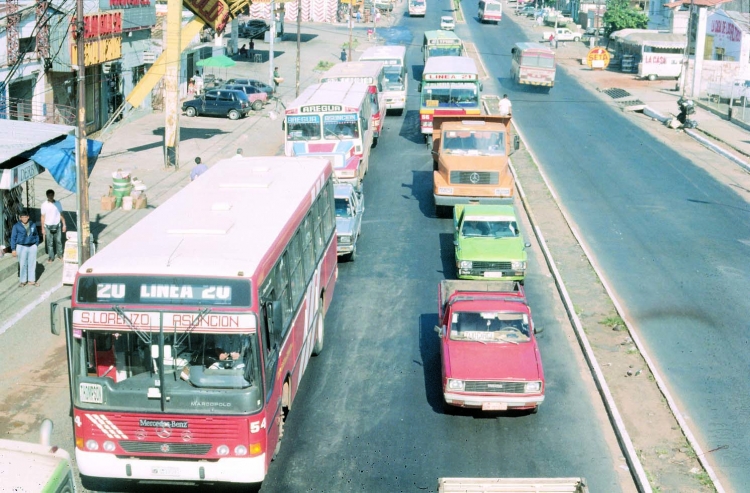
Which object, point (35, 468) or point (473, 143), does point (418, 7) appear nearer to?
point (473, 143)

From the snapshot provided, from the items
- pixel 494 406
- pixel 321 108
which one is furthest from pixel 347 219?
pixel 494 406

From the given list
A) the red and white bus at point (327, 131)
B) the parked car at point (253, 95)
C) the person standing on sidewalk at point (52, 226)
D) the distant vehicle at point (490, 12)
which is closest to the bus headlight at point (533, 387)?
the person standing on sidewalk at point (52, 226)

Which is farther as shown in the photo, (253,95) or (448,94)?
(253,95)

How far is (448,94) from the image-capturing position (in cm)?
3784

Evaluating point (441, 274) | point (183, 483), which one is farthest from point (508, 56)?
point (183, 483)

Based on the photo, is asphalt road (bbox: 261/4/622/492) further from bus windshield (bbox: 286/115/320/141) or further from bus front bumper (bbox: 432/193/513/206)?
bus windshield (bbox: 286/115/320/141)

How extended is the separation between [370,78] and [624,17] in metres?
51.0

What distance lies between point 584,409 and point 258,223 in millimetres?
6471

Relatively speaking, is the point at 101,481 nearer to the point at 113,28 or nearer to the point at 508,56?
the point at 113,28

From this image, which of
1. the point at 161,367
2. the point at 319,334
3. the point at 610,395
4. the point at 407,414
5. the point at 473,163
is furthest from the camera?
the point at 473,163

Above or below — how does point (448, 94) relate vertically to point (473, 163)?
above

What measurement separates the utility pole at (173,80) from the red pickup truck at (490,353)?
20.2 m

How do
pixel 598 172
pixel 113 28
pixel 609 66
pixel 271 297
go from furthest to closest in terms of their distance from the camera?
pixel 609 66 < pixel 113 28 < pixel 598 172 < pixel 271 297

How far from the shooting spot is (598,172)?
3428 cm
